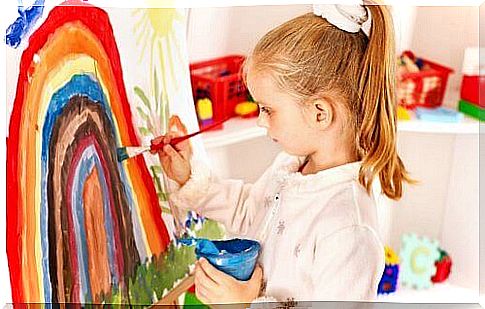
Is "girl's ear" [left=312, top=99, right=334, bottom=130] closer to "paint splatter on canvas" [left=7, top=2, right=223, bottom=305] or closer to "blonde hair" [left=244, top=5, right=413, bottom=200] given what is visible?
"blonde hair" [left=244, top=5, right=413, bottom=200]

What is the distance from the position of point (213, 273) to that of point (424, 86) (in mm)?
449

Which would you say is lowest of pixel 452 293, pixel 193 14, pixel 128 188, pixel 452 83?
pixel 452 293

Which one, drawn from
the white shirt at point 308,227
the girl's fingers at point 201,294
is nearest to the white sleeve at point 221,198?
the white shirt at point 308,227

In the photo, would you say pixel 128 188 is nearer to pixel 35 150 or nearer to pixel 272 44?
pixel 35 150

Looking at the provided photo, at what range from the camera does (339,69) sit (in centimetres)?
124

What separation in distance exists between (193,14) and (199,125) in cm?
17

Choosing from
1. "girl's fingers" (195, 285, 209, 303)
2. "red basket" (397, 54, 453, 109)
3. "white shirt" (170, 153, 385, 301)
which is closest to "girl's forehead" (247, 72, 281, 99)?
"white shirt" (170, 153, 385, 301)

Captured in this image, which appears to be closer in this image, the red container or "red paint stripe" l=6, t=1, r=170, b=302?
"red paint stripe" l=6, t=1, r=170, b=302

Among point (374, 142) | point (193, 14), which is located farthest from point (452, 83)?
point (193, 14)

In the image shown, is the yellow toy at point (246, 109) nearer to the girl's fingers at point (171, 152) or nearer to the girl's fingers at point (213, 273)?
the girl's fingers at point (171, 152)

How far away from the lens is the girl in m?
1.24

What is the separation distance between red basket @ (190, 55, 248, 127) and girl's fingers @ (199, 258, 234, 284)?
212 mm

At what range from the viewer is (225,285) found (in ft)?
4.22

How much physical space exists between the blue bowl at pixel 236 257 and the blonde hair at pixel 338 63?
0.75 ft
